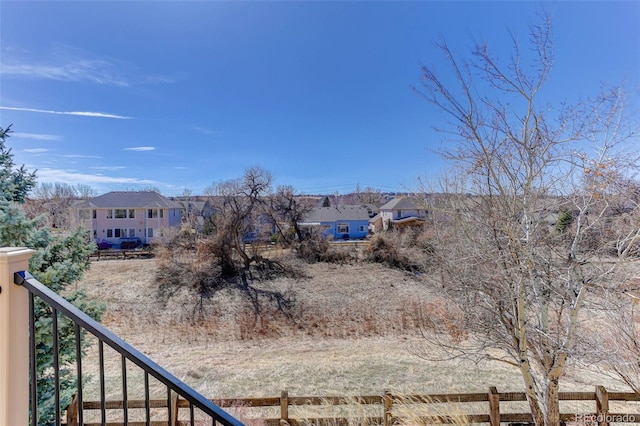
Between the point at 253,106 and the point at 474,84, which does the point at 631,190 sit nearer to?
the point at 474,84

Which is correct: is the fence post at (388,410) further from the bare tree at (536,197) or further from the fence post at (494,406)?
the bare tree at (536,197)

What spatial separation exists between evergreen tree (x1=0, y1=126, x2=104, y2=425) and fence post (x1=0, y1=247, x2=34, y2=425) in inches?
96.8

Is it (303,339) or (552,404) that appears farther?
(303,339)

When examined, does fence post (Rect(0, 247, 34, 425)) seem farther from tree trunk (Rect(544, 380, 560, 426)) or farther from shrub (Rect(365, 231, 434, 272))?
shrub (Rect(365, 231, 434, 272))

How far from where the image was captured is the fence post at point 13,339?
1117 millimetres

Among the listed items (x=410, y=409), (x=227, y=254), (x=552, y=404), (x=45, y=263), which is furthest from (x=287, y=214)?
(x=552, y=404)

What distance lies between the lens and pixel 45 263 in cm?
415

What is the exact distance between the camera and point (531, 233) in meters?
3.72

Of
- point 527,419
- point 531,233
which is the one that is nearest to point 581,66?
point 531,233

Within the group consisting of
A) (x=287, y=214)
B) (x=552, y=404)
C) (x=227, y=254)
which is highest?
(x=287, y=214)

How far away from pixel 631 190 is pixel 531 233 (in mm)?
1163

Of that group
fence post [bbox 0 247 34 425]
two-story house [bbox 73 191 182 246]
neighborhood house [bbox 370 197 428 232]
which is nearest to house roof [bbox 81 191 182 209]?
two-story house [bbox 73 191 182 246]

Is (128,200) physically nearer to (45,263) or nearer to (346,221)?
(346,221)

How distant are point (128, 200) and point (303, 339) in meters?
18.3
